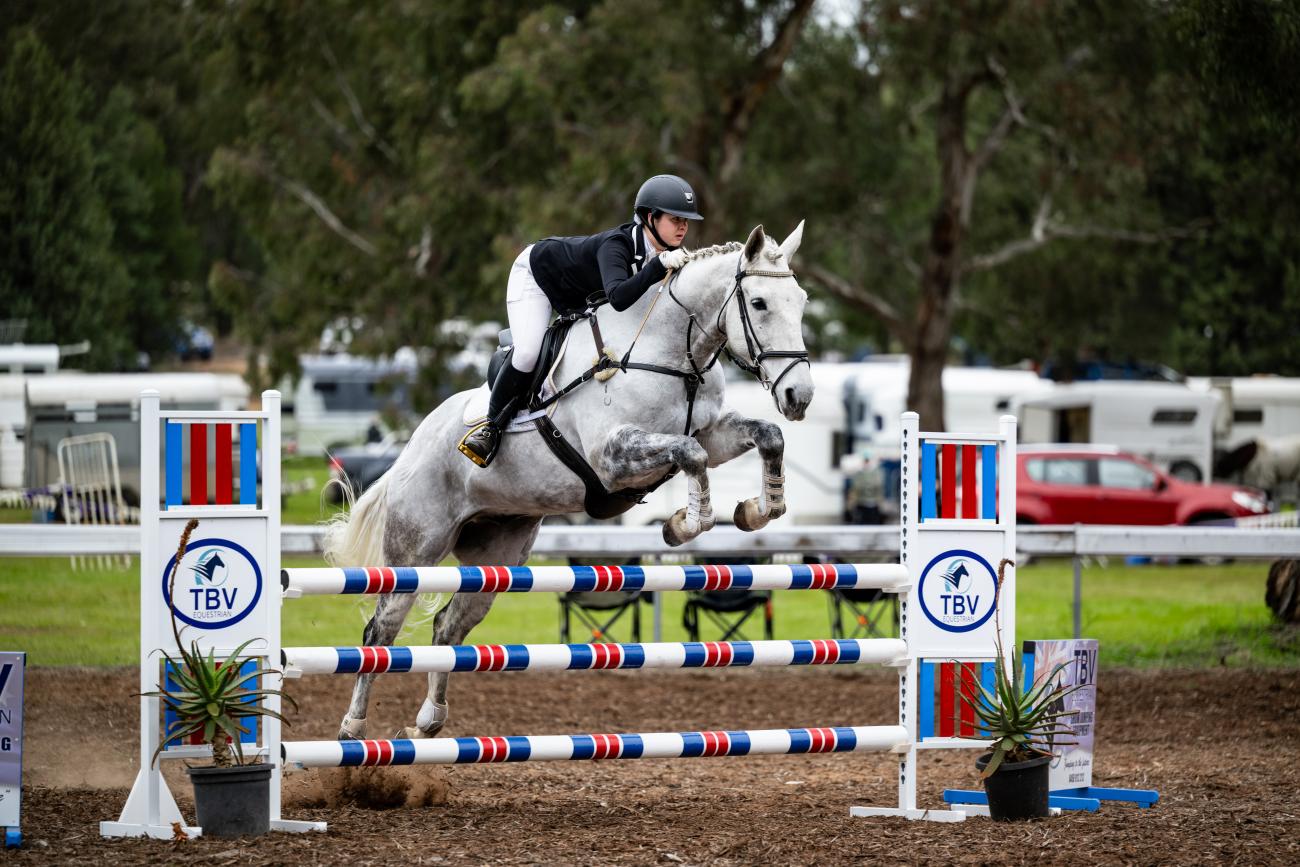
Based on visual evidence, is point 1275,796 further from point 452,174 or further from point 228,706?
point 452,174

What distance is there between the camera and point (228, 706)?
15.0 ft

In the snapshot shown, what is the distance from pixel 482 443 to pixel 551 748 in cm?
142

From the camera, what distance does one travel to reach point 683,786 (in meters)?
6.11

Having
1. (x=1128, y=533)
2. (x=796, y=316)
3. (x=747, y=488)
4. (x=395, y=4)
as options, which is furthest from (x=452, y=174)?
(x=796, y=316)

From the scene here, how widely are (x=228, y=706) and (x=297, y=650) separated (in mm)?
285

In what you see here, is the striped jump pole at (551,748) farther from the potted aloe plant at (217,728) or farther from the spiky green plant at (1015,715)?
the spiky green plant at (1015,715)

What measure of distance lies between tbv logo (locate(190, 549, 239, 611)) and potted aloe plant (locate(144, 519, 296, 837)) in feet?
0.25

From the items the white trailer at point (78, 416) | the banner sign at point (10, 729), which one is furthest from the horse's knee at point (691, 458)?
the white trailer at point (78, 416)

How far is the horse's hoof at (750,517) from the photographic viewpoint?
504cm

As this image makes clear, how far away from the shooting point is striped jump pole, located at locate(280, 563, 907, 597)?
4.68 metres

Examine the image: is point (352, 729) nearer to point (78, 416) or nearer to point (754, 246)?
point (754, 246)

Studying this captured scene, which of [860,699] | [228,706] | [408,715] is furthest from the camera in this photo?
[860,699]

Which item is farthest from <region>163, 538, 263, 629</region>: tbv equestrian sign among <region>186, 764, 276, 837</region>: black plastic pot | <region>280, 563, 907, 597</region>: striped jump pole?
<region>186, 764, 276, 837</region>: black plastic pot

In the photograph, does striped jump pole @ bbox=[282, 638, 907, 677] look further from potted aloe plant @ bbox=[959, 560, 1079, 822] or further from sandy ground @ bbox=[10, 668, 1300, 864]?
potted aloe plant @ bbox=[959, 560, 1079, 822]
